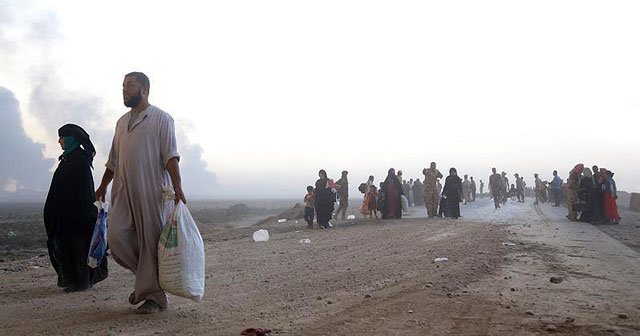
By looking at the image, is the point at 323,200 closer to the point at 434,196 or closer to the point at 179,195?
the point at 434,196

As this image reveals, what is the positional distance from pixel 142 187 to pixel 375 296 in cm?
239

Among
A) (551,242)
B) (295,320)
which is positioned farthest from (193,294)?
(551,242)

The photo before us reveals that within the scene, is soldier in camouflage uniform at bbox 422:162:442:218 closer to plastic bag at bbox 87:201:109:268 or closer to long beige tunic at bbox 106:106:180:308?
plastic bag at bbox 87:201:109:268

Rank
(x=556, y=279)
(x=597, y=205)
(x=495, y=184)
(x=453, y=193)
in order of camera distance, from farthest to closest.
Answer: (x=495, y=184) → (x=453, y=193) → (x=597, y=205) → (x=556, y=279)

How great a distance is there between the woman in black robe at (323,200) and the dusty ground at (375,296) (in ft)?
24.8

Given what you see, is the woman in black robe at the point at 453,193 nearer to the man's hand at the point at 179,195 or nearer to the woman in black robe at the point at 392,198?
the woman in black robe at the point at 392,198

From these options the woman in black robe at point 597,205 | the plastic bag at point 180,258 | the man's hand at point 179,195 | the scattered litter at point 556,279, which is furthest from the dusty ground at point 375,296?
the woman in black robe at point 597,205

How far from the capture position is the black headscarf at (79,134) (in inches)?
242

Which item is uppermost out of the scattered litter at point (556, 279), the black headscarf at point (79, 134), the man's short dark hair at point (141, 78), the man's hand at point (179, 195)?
the man's short dark hair at point (141, 78)

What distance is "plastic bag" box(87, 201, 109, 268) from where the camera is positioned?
5.79 m

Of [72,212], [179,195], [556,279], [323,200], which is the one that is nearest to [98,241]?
[72,212]

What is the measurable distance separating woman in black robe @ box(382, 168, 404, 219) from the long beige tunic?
594 inches

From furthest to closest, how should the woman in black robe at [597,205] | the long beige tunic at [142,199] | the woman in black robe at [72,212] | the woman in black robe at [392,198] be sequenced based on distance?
the woman in black robe at [392,198], the woman in black robe at [597,205], the woman in black robe at [72,212], the long beige tunic at [142,199]

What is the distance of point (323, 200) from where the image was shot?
17016 mm
